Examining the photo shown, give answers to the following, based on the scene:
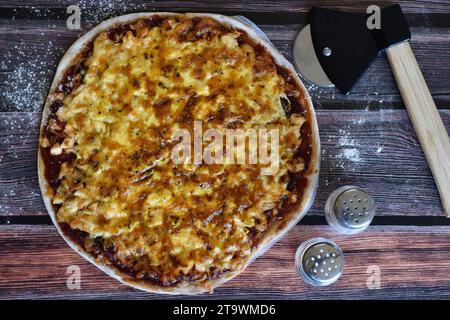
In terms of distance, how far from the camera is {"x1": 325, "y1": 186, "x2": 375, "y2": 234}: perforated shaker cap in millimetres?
2848

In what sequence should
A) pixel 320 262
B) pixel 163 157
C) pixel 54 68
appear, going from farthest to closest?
pixel 54 68 < pixel 320 262 < pixel 163 157

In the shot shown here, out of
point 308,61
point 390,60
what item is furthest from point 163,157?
point 390,60

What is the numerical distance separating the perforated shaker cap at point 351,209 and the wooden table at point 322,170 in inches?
4.4

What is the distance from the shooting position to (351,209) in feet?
9.39

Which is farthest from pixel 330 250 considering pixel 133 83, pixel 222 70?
pixel 133 83

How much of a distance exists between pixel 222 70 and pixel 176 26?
11.9 inches

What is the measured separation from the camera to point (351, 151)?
303 cm

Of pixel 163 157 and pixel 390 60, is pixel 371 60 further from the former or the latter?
pixel 163 157

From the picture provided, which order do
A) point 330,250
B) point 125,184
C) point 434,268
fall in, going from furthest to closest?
point 434,268, point 330,250, point 125,184

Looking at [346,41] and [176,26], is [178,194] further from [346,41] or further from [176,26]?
[346,41]

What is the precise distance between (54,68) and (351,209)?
159 centimetres

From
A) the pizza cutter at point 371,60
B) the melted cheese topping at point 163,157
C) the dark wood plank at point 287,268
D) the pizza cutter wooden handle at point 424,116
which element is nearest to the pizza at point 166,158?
the melted cheese topping at point 163,157

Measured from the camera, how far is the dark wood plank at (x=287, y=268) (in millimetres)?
2947

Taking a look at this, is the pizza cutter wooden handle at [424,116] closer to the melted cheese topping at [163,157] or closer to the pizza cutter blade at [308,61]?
the pizza cutter blade at [308,61]
